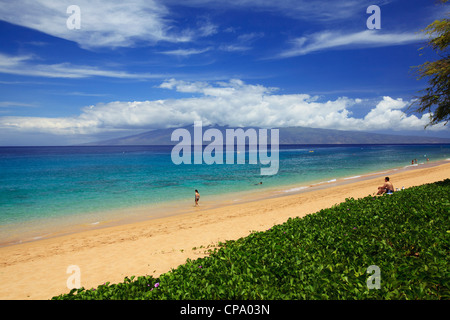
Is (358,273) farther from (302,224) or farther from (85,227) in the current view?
(85,227)

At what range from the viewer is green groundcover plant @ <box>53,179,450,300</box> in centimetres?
428

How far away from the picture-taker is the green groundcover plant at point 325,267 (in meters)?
4.28

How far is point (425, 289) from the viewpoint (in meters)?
4.03

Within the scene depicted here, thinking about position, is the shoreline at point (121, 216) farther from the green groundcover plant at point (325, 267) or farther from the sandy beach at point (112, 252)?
the green groundcover plant at point (325, 267)

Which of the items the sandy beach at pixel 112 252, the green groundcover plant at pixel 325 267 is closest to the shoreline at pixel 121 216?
Answer: the sandy beach at pixel 112 252

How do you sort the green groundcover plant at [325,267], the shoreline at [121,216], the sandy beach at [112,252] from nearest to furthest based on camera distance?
the green groundcover plant at [325,267] → the sandy beach at [112,252] → the shoreline at [121,216]

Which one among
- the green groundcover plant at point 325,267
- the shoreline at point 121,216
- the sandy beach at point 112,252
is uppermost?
the green groundcover plant at point 325,267

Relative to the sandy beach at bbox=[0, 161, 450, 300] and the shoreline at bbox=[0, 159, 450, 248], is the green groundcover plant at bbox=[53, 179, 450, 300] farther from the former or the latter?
the shoreline at bbox=[0, 159, 450, 248]

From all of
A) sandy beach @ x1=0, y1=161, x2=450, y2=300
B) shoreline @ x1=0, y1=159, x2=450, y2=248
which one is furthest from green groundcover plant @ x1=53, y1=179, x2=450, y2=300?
shoreline @ x1=0, y1=159, x2=450, y2=248

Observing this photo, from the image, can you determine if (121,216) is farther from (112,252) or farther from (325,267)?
(325,267)

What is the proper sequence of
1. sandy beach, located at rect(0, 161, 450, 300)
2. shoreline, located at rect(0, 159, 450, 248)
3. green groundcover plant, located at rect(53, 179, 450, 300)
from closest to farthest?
green groundcover plant, located at rect(53, 179, 450, 300) → sandy beach, located at rect(0, 161, 450, 300) → shoreline, located at rect(0, 159, 450, 248)

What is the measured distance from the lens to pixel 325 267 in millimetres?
5141

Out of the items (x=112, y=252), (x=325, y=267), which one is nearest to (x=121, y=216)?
(x=112, y=252)
